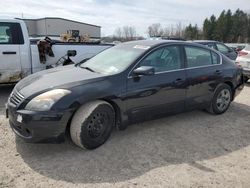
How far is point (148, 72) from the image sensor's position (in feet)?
14.0

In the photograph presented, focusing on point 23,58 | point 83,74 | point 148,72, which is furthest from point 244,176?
point 23,58

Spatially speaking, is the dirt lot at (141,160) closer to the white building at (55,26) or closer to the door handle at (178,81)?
the door handle at (178,81)

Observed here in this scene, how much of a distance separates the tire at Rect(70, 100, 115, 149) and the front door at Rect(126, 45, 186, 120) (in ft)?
1.32

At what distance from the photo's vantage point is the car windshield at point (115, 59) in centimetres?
446

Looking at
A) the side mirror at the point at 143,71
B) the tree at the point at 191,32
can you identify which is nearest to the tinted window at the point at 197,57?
the side mirror at the point at 143,71

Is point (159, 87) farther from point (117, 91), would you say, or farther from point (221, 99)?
point (221, 99)

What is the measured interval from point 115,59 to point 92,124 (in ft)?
4.36

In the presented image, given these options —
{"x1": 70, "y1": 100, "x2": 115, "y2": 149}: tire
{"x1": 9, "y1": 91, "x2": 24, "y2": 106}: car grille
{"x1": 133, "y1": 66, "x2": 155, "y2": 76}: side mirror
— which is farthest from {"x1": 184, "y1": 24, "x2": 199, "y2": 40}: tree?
{"x1": 9, "y1": 91, "x2": 24, "y2": 106}: car grille

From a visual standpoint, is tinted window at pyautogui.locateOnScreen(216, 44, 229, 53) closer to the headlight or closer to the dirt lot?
the dirt lot

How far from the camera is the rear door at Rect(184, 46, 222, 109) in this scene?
5199 mm

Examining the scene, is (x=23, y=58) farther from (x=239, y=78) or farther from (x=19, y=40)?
(x=239, y=78)

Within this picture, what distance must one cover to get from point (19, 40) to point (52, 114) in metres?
3.87

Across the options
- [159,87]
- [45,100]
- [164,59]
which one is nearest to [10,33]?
[45,100]

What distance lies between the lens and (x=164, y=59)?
16.0ft
